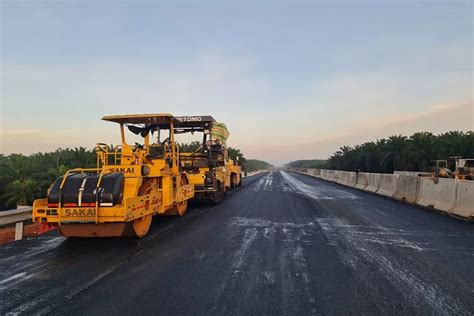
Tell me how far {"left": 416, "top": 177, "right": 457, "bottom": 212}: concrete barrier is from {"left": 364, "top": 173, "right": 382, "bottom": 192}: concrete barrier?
603 centimetres

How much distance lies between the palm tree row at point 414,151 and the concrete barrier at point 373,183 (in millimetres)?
13950

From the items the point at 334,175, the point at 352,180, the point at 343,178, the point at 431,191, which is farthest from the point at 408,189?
the point at 334,175

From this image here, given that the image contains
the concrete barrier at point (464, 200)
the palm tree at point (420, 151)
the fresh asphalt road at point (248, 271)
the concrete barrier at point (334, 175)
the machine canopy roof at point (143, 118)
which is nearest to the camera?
the fresh asphalt road at point (248, 271)

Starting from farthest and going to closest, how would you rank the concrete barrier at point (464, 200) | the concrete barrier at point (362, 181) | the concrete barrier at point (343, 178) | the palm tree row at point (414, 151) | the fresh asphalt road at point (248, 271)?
1. the palm tree row at point (414, 151)
2. the concrete barrier at point (343, 178)
3. the concrete barrier at point (362, 181)
4. the concrete barrier at point (464, 200)
5. the fresh asphalt road at point (248, 271)

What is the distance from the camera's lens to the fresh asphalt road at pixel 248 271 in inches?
160

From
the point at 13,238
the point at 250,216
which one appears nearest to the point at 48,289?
the point at 13,238

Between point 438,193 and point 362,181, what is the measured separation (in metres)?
11.0

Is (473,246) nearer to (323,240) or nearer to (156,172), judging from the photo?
(323,240)

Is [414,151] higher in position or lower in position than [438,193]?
higher

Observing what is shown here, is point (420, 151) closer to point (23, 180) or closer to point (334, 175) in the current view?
point (334, 175)

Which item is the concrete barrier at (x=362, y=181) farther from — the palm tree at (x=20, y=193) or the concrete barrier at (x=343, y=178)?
the palm tree at (x=20, y=193)

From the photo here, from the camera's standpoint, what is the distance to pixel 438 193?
12.2 m

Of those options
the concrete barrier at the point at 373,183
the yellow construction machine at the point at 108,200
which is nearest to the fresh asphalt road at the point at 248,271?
the yellow construction machine at the point at 108,200

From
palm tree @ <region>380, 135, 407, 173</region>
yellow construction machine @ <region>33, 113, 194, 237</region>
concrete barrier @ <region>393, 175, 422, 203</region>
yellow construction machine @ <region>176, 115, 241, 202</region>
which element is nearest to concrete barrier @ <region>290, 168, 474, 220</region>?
concrete barrier @ <region>393, 175, 422, 203</region>
